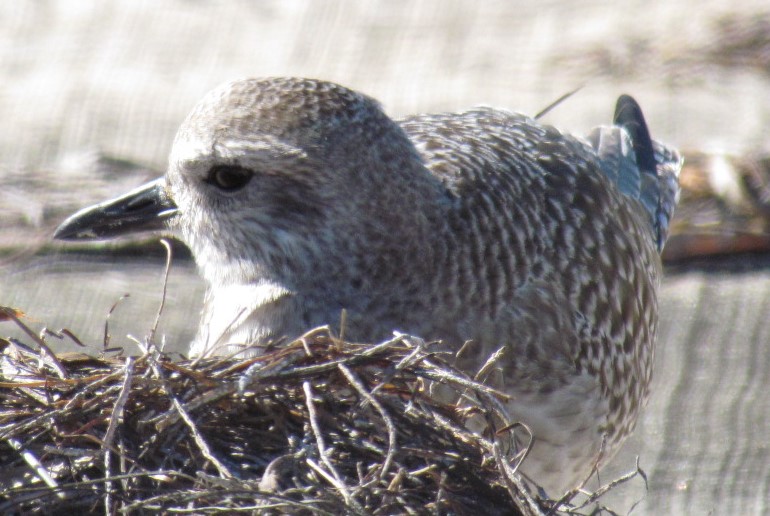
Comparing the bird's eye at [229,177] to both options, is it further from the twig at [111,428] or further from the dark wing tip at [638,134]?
the dark wing tip at [638,134]

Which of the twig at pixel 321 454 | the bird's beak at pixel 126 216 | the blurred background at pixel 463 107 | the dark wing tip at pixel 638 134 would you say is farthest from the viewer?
the dark wing tip at pixel 638 134

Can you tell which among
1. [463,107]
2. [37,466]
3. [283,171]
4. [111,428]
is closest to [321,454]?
[111,428]

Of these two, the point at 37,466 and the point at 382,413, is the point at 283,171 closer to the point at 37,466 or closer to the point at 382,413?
the point at 382,413

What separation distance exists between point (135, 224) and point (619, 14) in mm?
3491

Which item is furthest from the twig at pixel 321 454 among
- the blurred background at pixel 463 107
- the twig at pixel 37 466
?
the blurred background at pixel 463 107

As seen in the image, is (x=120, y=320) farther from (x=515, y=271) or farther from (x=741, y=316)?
(x=741, y=316)

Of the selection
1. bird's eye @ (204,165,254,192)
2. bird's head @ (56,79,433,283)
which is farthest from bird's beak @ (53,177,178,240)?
bird's eye @ (204,165,254,192)

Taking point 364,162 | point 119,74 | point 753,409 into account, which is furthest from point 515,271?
point 119,74

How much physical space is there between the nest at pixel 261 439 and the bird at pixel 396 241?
1.37ft

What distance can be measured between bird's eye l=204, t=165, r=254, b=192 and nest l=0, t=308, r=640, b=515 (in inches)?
28.3

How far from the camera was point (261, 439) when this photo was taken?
2543mm

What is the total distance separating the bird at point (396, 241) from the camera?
10.6 feet

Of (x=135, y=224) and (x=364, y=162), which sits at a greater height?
(x=364, y=162)

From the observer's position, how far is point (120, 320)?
15.7ft
